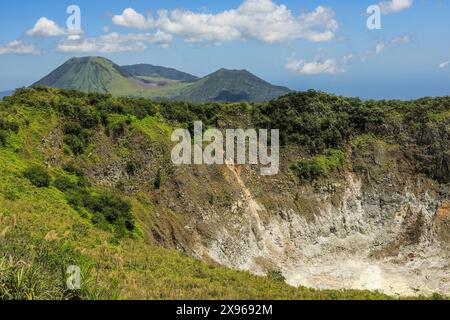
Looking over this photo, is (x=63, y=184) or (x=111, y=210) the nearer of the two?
(x=63, y=184)

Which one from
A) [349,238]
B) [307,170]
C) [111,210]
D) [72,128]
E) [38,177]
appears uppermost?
[72,128]

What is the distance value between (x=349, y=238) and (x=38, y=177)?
3858 cm

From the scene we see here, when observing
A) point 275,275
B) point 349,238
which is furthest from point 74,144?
point 349,238

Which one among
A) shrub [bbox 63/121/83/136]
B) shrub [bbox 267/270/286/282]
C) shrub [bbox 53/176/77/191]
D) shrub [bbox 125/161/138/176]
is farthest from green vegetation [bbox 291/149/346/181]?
shrub [bbox 53/176/77/191]

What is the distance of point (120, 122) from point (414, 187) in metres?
39.5

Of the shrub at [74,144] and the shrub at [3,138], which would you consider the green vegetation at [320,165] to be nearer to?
the shrub at [74,144]

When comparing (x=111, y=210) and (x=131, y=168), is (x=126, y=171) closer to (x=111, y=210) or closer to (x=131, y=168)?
(x=131, y=168)

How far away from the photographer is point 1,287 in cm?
1622

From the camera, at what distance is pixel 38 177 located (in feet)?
116

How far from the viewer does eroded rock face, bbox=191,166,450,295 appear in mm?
47469

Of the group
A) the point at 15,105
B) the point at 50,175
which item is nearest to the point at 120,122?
the point at 15,105

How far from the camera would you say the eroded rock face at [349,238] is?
4747 cm

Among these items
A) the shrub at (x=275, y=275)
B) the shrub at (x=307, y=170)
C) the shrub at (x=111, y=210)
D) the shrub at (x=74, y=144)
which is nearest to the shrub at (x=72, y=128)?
the shrub at (x=74, y=144)

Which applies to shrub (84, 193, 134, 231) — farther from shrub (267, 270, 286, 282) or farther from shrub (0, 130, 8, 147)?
shrub (267, 270, 286, 282)
